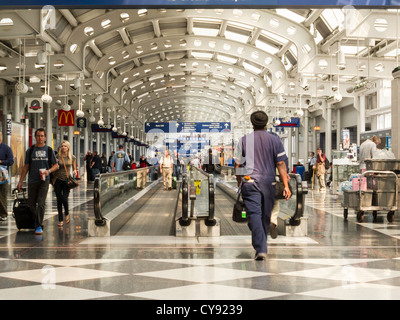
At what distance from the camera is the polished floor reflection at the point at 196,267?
5.00 meters

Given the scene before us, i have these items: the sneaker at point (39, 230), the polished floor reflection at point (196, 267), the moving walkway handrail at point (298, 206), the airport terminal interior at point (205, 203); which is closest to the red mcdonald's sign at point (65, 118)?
the airport terminal interior at point (205, 203)

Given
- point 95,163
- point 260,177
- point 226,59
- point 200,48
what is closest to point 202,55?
point 226,59

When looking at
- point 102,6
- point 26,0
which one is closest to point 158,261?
point 102,6

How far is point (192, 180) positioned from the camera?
35.7ft

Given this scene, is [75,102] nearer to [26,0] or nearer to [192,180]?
[192,180]

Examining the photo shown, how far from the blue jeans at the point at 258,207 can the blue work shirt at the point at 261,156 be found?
110 millimetres

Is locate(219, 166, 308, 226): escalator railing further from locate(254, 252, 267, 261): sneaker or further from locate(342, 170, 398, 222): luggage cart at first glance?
locate(254, 252, 267, 261): sneaker

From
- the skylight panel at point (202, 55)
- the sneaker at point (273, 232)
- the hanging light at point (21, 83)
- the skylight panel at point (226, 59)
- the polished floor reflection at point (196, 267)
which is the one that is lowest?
the polished floor reflection at point (196, 267)

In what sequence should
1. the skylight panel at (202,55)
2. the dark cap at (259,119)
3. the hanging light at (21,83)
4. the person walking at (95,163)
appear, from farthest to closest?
1. the skylight panel at (202,55)
2. the person walking at (95,163)
3. the hanging light at (21,83)
4. the dark cap at (259,119)

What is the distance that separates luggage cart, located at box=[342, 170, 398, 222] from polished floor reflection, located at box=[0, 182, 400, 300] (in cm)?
125

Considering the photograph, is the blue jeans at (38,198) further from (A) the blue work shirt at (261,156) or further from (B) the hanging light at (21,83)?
(B) the hanging light at (21,83)
